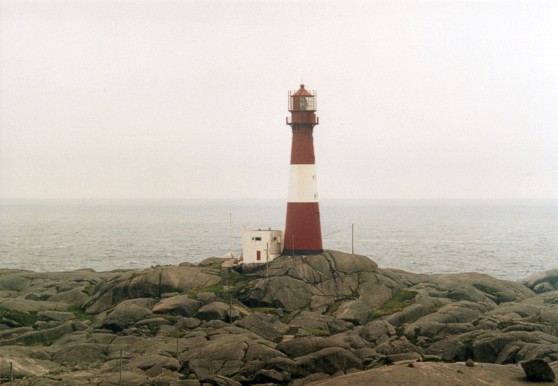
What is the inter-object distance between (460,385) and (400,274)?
34.2 m

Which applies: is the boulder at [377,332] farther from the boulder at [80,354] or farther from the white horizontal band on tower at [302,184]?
the boulder at [80,354]

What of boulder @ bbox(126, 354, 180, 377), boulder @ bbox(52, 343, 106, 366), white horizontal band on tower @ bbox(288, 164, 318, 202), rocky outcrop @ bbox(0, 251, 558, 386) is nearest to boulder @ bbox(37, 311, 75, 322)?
rocky outcrop @ bbox(0, 251, 558, 386)

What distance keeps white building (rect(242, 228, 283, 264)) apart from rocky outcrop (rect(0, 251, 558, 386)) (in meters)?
1.30

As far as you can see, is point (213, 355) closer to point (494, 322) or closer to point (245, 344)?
point (245, 344)

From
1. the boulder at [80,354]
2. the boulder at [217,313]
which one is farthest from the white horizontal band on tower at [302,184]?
the boulder at [80,354]

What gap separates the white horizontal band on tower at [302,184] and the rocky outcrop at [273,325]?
4462 mm

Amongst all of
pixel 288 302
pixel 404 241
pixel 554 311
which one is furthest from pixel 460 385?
pixel 404 241

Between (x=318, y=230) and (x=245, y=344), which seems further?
(x=318, y=230)

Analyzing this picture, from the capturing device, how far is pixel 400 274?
7725cm

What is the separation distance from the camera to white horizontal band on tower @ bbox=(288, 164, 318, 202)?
232 feet

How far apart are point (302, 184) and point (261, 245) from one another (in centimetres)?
564

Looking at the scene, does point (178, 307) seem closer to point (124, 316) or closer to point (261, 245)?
point (124, 316)

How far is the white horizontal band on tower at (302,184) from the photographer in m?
70.8

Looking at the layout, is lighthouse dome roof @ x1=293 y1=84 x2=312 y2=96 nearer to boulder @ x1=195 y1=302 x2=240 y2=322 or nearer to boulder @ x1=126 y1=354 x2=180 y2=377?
boulder @ x1=195 y1=302 x2=240 y2=322
